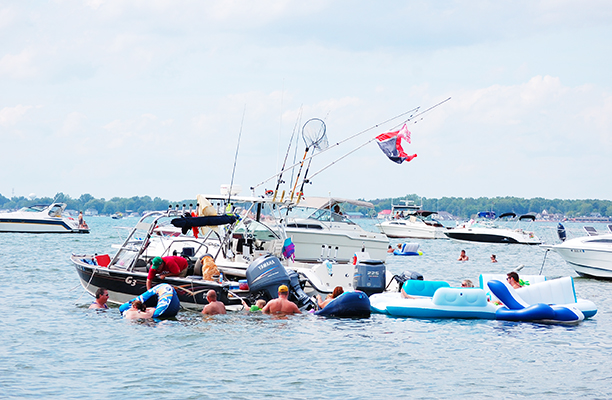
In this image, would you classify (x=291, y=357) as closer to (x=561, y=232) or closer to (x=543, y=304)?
(x=543, y=304)

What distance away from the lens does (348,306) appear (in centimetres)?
1692

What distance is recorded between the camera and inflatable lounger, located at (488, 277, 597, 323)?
17156mm

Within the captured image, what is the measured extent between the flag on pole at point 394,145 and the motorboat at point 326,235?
4650mm

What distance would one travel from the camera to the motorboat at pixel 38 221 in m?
65.1

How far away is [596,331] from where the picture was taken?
16594mm

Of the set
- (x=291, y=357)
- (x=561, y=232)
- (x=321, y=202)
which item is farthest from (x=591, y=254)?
(x=291, y=357)

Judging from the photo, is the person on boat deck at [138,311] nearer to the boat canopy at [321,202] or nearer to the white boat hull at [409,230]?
the boat canopy at [321,202]

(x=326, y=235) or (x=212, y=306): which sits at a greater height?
(x=326, y=235)

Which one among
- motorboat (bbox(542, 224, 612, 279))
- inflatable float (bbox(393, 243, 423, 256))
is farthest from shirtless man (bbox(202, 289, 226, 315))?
inflatable float (bbox(393, 243, 423, 256))

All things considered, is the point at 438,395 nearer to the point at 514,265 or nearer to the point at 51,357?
the point at 51,357

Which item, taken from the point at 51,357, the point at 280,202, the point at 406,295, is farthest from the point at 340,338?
the point at 280,202

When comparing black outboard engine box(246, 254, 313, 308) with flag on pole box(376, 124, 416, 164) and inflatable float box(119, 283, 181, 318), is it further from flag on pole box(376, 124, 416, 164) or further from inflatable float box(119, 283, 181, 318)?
flag on pole box(376, 124, 416, 164)

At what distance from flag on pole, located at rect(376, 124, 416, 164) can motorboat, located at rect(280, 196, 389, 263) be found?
465cm

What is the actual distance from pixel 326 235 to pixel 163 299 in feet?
40.0
